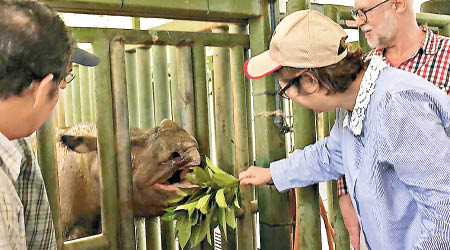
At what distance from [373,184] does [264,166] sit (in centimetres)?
87

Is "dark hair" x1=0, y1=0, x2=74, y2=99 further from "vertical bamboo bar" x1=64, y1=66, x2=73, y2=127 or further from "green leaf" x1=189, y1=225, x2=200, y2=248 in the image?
"vertical bamboo bar" x1=64, y1=66, x2=73, y2=127

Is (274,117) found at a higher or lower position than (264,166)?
higher

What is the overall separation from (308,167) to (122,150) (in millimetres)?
823

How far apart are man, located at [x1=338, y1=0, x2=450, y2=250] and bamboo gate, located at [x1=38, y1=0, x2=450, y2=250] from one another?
16 centimetres

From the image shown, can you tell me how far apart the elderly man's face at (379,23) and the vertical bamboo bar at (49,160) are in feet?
5.08

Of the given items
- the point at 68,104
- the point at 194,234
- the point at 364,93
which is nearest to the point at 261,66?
the point at 364,93

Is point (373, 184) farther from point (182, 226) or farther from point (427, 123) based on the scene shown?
point (182, 226)

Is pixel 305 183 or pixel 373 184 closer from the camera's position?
pixel 373 184

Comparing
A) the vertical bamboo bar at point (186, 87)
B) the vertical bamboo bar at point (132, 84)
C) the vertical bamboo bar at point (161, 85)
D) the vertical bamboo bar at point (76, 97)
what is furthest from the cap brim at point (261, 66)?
the vertical bamboo bar at point (76, 97)

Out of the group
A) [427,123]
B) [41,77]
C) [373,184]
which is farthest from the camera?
→ [373,184]

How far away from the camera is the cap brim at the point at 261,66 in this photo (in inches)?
73.4

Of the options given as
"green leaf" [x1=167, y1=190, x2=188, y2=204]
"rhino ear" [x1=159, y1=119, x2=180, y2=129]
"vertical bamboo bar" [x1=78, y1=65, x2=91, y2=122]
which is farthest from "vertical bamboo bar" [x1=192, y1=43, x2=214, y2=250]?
"vertical bamboo bar" [x1=78, y1=65, x2=91, y2=122]

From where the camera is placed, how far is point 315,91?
184 cm

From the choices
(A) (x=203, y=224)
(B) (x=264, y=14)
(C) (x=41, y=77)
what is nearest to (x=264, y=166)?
(A) (x=203, y=224)
